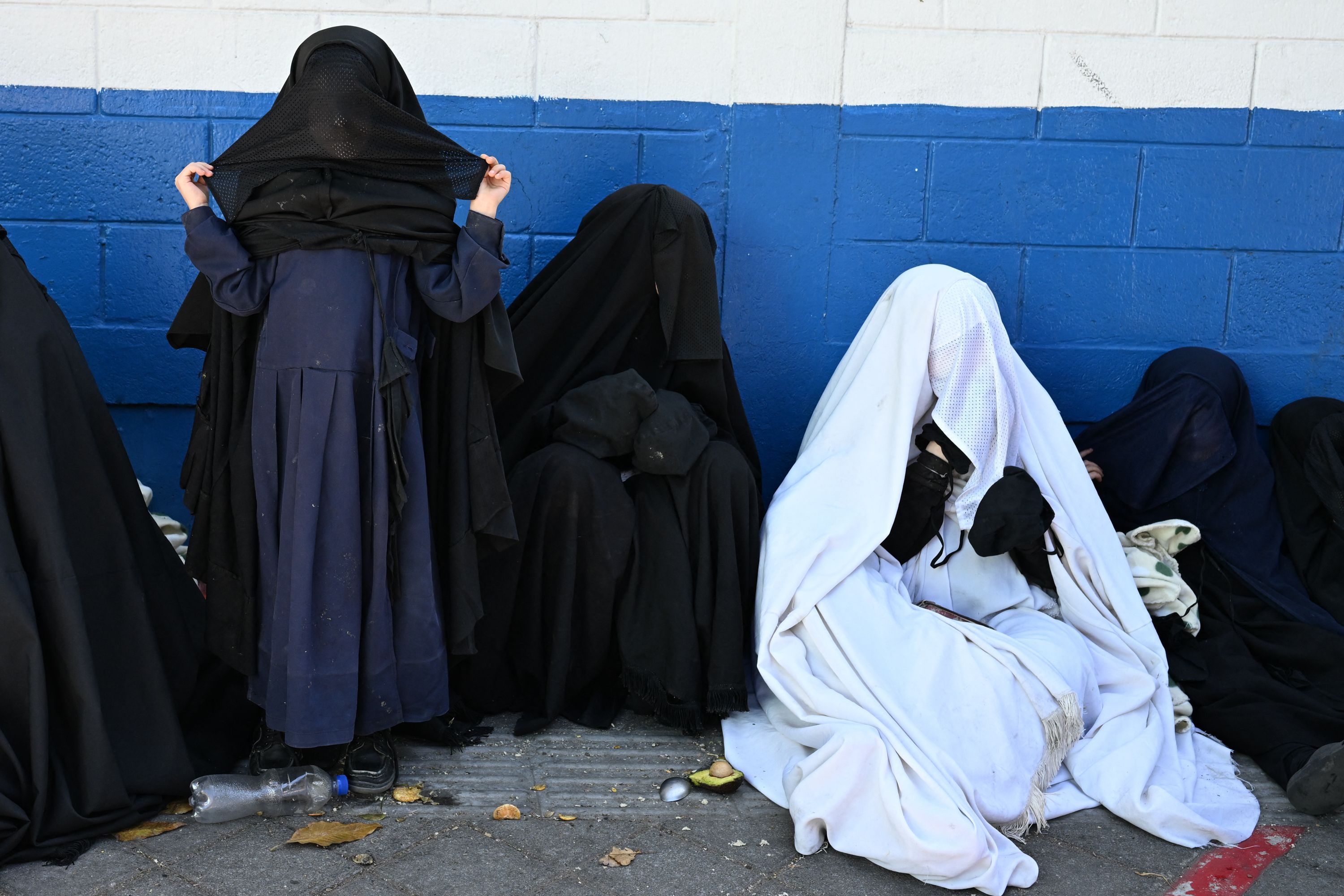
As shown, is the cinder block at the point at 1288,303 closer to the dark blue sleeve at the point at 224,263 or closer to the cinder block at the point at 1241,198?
the cinder block at the point at 1241,198

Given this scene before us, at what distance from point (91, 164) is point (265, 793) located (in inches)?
92.9

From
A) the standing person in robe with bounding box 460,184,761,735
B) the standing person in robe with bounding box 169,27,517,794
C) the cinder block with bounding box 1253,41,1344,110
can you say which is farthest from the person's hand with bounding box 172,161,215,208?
the cinder block with bounding box 1253,41,1344,110

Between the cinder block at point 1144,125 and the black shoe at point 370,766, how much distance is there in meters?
3.04

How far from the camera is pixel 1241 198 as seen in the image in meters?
4.10

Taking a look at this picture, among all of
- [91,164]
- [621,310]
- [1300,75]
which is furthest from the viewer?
[1300,75]

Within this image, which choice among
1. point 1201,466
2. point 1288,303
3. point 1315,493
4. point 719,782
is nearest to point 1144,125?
point 1288,303

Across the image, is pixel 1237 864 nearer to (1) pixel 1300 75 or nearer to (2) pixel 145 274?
(1) pixel 1300 75

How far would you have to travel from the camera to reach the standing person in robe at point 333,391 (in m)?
2.67

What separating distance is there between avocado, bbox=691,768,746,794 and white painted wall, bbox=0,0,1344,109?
231 centimetres

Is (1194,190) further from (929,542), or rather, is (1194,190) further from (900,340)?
(929,542)

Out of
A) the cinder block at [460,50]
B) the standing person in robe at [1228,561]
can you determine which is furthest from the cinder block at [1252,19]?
the cinder block at [460,50]

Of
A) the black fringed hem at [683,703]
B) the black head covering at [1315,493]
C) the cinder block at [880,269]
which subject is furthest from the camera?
the cinder block at [880,269]

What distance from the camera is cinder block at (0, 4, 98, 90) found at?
374cm

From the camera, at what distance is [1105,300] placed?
416 centimetres
